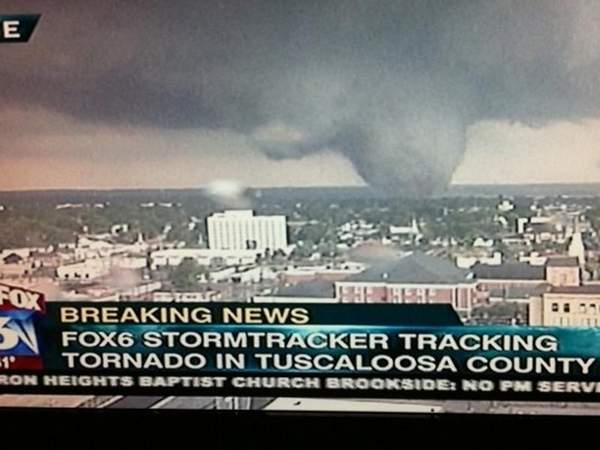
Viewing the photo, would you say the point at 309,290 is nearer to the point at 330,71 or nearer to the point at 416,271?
the point at 416,271

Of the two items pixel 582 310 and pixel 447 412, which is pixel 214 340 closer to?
pixel 447 412

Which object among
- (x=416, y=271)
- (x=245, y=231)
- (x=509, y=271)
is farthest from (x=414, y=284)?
(x=245, y=231)

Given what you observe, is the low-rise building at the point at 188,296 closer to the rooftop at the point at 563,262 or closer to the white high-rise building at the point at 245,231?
the white high-rise building at the point at 245,231

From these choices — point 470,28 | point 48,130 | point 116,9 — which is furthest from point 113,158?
point 470,28

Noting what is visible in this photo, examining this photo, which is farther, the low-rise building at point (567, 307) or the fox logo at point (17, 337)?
the fox logo at point (17, 337)

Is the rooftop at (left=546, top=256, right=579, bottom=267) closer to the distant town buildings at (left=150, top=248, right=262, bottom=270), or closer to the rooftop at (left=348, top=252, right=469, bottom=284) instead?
the rooftop at (left=348, top=252, right=469, bottom=284)

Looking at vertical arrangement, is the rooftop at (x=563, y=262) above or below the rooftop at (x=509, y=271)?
above

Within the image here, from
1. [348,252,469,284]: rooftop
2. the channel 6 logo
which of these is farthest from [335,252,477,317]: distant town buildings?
the channel 6 logo


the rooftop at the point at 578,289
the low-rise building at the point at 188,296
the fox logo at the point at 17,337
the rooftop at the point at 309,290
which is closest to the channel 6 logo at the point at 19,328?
the fox logo at the point at 17,337
